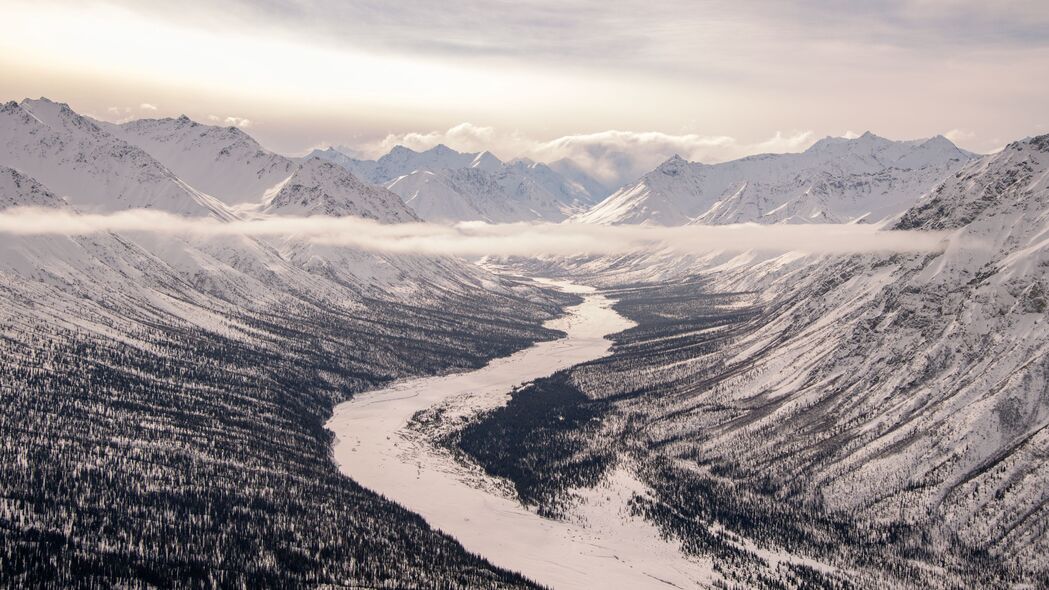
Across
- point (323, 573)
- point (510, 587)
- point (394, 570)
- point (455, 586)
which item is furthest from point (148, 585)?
point (510, 587)

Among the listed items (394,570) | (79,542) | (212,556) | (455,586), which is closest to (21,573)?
(79,542)

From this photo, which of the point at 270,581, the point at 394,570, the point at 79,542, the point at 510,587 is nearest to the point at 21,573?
the point at 79,542

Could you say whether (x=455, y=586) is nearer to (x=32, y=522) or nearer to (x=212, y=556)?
(x=212, y=556)

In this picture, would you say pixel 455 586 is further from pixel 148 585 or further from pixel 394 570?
pixel 148 585

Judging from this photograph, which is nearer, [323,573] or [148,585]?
[148,585]

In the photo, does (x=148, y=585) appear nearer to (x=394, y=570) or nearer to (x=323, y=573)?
(x=323, y=573)

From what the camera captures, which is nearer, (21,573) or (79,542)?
(21,573)

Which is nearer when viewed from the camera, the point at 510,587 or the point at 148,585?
the point at 148,585
